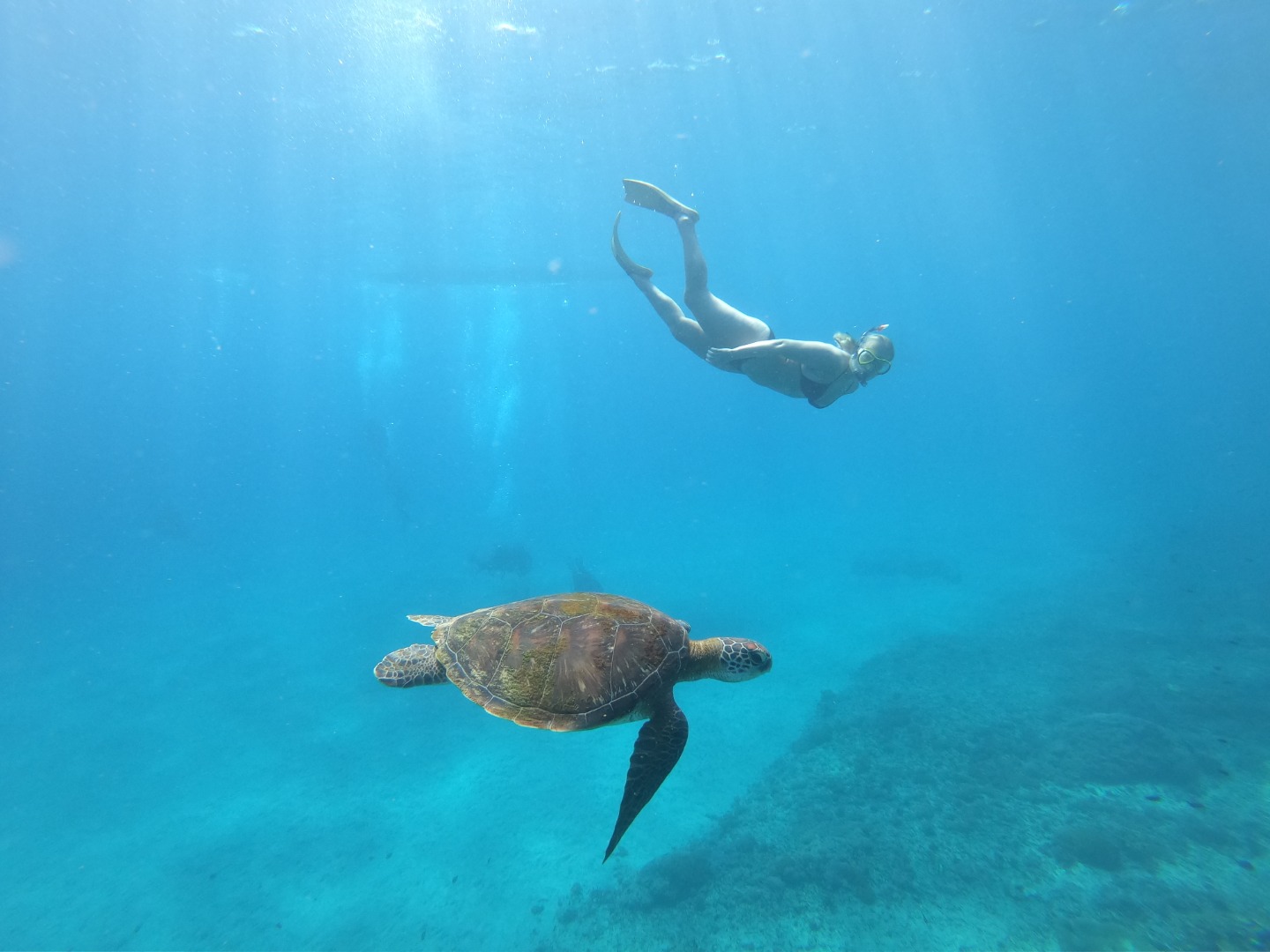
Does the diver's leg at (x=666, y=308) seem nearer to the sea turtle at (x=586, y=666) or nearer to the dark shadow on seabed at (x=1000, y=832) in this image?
the sea turtle at (x=586, y=666)

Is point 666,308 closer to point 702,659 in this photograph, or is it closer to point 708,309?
point 708,309

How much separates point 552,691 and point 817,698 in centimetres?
1147

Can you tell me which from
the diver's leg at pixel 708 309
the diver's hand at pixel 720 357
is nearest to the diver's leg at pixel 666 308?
the diver's leg at pixel 708 309

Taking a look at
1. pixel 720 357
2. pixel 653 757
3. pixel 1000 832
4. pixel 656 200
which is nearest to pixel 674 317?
pixel 720 357

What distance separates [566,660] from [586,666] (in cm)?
18

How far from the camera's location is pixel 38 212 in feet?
79.9

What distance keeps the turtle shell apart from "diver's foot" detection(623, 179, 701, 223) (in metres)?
7.29

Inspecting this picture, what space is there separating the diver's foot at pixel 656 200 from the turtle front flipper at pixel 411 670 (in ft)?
26.3

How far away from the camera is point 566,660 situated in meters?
4.04

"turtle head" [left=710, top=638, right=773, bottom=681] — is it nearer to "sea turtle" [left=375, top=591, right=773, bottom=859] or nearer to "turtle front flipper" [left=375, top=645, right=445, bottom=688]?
"sea turtle" [left=375, top=591, right=773, bottom=859]

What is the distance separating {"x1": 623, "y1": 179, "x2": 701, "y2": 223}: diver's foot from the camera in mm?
8836

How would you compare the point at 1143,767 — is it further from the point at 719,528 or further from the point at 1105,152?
the point at 1105,152

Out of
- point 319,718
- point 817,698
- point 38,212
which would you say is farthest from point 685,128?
point 38,212

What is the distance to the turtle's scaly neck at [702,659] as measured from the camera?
4680 mm
